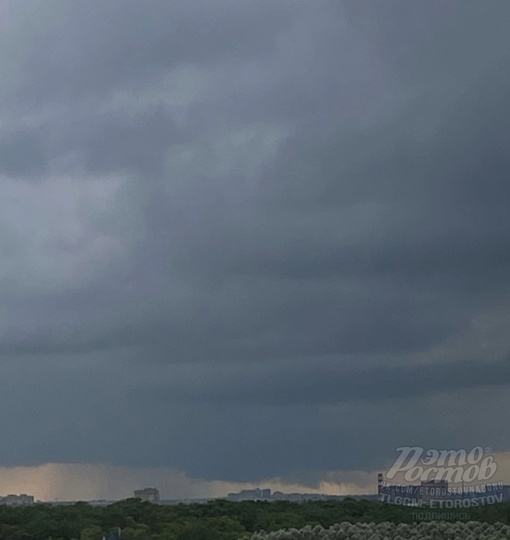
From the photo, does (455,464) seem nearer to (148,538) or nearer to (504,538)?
(504,538)

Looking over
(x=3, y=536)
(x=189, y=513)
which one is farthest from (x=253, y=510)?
(x=3, y=536)

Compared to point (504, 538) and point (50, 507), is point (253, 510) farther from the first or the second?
point (504, 538)

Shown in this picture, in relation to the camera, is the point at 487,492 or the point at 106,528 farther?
the point at 106,528

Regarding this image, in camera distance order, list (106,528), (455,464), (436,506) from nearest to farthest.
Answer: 1. (455,464)
2. (436,506)
3. (106,528)

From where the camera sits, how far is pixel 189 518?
29797mm

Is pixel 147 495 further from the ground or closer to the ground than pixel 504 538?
further from the ground

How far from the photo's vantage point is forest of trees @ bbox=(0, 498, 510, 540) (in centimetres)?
2509

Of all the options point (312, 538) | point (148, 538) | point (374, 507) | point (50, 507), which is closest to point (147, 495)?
point (50, 507)

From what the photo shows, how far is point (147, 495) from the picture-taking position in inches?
1582

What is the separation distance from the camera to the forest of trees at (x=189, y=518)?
82.3 ft

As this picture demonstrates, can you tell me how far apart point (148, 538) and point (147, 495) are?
15505mm

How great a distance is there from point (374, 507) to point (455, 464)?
8929 mm

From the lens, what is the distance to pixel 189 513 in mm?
31484

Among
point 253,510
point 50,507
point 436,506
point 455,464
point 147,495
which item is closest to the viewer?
point 455,464
